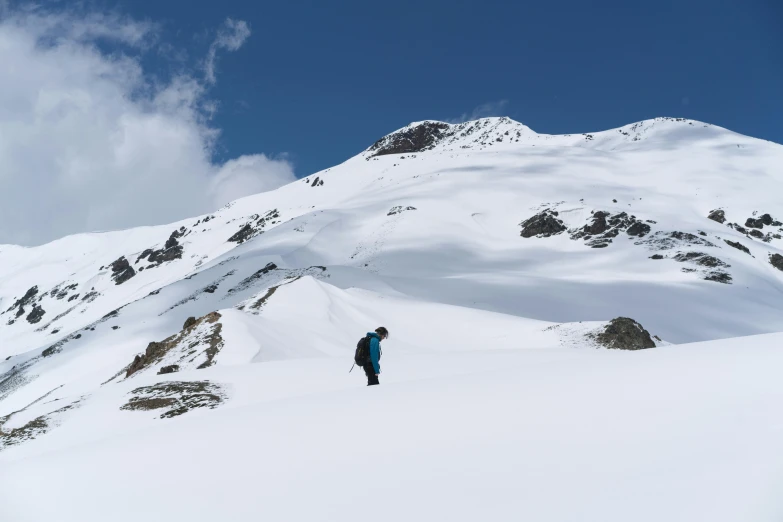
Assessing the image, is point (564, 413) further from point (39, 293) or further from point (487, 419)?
point (39, 293)

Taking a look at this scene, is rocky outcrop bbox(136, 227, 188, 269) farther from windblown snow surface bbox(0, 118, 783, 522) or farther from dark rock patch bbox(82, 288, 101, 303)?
windblown snow surface bbox(0, 118, 783, 522)

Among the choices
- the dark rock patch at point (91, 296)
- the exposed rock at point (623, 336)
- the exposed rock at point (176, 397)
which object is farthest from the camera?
the dark rock patch at point (91, 296)

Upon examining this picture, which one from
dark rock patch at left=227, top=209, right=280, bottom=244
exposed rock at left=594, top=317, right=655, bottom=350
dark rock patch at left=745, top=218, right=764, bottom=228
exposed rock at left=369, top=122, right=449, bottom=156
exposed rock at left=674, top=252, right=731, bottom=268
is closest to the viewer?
exposed rock at left=594, top=317, right=655, bottom=350

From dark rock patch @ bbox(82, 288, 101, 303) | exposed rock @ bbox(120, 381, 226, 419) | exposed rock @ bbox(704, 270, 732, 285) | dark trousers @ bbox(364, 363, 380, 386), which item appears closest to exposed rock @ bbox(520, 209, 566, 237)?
exposed rock @ bbox(704, 270, 732, 285)

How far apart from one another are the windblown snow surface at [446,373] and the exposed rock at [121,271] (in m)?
14.1

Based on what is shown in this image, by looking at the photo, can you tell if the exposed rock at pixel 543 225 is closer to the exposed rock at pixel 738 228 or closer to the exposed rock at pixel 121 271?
the exposed rock at pixel 738 228

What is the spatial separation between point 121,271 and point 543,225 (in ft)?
337

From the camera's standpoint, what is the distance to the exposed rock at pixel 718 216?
86.2 m

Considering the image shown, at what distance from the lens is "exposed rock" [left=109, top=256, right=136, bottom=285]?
118 metres

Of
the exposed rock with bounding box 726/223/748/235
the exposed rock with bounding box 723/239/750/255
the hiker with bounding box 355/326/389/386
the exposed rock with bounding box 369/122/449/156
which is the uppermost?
the exposed rock with bounding box 369/122/449/156

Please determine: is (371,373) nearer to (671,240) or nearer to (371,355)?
(371,355)

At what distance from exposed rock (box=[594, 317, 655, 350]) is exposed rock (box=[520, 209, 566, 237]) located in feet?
177

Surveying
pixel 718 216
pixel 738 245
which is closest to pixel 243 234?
pixel 738 245

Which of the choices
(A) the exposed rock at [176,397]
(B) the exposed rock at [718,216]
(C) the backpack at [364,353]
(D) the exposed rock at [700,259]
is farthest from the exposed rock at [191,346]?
(B) the exposed rock at [718,216]
